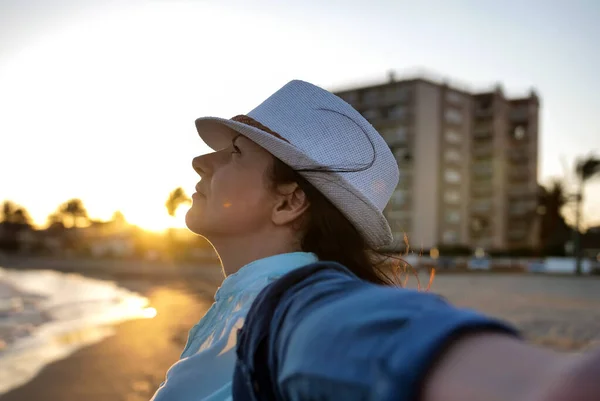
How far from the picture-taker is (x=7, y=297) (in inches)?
794

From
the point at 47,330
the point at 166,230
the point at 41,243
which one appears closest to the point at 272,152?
the point at 47,330

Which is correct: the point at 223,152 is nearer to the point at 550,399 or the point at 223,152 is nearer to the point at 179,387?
the point at 179,387

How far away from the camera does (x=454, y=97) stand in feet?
195

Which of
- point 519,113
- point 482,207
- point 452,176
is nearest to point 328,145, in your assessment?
point 452,176

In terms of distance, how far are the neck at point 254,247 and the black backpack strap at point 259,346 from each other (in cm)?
52

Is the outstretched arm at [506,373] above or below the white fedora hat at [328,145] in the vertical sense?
below

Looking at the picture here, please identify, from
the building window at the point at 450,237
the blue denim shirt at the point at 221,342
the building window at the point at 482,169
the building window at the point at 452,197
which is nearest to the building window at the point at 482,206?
the building window at the point at 452,197

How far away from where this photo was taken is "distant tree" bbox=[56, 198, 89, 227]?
373 ft

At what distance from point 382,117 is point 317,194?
59877 mm

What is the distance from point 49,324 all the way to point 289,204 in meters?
12.6

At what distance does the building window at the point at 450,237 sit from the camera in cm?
5919

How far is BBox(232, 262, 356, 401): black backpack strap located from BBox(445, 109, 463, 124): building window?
2399 inches

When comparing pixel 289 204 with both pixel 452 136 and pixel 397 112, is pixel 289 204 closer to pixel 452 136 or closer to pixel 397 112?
pixel 397 112

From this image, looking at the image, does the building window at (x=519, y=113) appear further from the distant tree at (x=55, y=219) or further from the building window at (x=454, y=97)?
the distant tree at (x=55, y=219)
